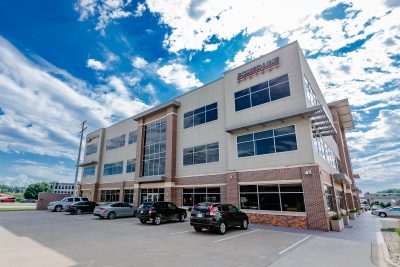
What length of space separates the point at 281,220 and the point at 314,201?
2746mm

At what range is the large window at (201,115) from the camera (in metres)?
23.8

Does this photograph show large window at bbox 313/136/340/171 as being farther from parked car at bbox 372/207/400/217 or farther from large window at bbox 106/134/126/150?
large window at bbox 106/134/126/150

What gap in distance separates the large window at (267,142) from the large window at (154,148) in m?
11.4

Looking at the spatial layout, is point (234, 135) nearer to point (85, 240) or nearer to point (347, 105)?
point (85, 240)

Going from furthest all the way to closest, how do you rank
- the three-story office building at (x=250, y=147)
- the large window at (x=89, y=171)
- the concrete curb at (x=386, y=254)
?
the large window at (x=89, y=171), the three-story office building at (x=250, y=147), the concrete curb at (x=386, y=254)

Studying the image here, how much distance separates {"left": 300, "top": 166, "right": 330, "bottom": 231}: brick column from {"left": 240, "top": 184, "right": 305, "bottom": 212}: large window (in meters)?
0.51

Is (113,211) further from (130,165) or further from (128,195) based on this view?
Result: (130,165)

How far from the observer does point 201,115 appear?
25.0m

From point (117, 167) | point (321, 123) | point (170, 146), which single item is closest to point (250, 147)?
point (321, 123)

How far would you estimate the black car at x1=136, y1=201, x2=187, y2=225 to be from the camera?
16.7 meters

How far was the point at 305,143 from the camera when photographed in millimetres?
16031

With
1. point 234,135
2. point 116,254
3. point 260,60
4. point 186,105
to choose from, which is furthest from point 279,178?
point 186,105

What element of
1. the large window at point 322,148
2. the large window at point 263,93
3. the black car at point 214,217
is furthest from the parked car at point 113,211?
the large window at point 322,148

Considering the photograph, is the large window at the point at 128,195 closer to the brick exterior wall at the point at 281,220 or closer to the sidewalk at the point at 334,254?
the brick exterior wall at the point at 281,220
